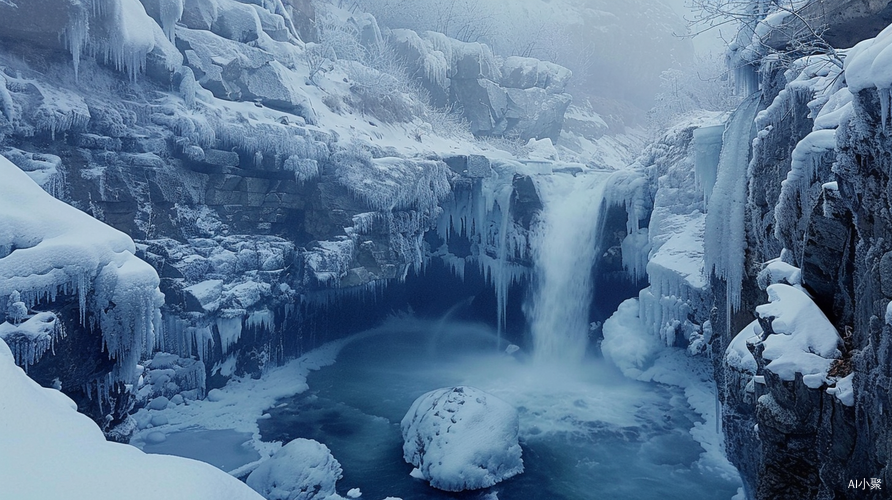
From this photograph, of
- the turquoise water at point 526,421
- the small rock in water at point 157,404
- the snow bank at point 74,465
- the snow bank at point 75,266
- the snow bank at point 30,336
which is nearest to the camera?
the snow bank at point 74,465

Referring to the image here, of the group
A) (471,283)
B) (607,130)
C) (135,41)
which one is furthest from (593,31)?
(135,41)

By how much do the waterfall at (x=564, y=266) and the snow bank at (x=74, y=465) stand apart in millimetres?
14326

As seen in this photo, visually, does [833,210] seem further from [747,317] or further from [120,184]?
[120,184]

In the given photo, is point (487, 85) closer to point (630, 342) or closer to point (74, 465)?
point (630, 342)

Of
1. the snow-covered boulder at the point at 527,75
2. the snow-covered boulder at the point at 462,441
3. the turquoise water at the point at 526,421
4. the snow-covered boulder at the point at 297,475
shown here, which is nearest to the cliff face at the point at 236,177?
the turquoise water at the point at 526,421

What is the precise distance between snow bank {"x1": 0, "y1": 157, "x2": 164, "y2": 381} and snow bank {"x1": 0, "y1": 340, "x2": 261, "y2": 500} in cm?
269

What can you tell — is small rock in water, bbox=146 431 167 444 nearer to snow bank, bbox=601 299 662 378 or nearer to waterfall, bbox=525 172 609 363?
waterfall, bbox=525 172 609 363

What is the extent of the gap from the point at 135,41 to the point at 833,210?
13.7 meters

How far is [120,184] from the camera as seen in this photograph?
1152 centimetres

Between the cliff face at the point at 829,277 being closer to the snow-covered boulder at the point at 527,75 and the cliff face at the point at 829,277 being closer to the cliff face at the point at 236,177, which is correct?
the cliff face at the point at 236,177

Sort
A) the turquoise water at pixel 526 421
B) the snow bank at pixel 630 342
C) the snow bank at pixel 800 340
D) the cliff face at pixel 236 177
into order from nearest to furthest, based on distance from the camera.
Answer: the snow bank at pixel 800 340 < the turquoise water at pixel 526 421 < the cliff face at pixel 236 177 < the snow bank at pixel 630 342

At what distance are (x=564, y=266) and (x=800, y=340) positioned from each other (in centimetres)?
1170

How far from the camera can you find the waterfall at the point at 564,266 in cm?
1625

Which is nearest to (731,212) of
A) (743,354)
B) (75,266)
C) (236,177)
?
(743,354)
